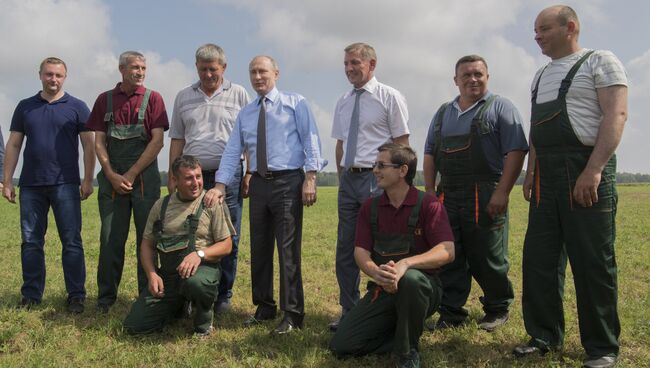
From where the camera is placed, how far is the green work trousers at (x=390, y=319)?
4.43 meters

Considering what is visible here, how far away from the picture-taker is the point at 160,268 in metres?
5.77

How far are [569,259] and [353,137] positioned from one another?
8.03ft

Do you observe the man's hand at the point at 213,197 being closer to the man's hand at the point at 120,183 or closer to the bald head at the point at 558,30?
the man's hand at the point at 120,183

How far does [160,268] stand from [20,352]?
1.50m

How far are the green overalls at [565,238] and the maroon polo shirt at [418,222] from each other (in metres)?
0.87

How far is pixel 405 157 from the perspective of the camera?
15.7 ft

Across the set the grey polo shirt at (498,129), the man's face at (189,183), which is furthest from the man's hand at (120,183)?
the grey polo shirt at (498,129)

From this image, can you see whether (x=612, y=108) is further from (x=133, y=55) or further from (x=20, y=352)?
(x=20, y=352)

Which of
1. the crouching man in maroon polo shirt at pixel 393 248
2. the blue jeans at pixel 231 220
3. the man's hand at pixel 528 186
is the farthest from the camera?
the blue jeans at pixel 231 220

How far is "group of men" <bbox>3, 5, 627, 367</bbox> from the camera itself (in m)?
4.45

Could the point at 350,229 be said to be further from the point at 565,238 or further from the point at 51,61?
the point at 51,61

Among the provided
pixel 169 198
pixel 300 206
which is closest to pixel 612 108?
pixel 300 206

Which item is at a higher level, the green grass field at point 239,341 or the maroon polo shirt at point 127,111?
the maroon polo shirt at point 127,111

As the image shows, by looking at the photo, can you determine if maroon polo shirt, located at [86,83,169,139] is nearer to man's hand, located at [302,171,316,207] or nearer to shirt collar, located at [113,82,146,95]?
shirt collar, located at [113,82,146,95]
